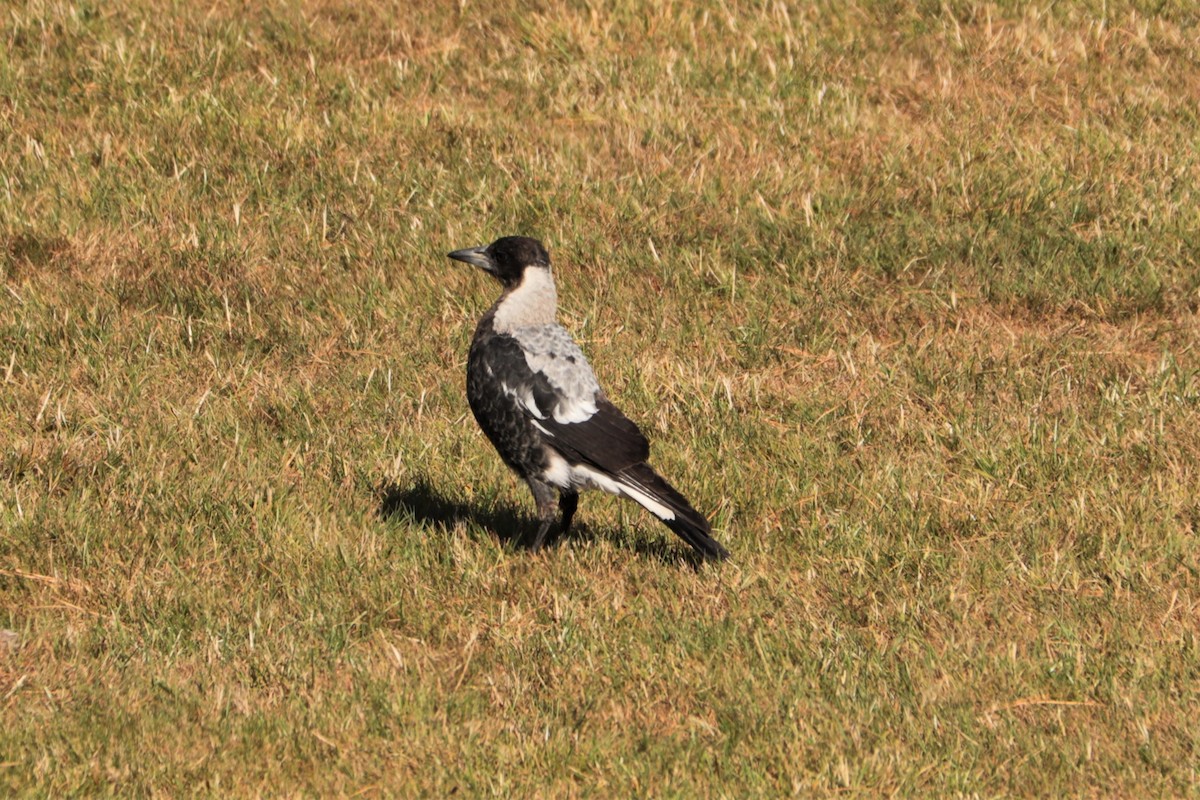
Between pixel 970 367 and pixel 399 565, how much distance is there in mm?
3138

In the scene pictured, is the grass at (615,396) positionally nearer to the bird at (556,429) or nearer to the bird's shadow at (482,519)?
the bird's shadow at (482,519)

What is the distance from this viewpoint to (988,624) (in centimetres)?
545

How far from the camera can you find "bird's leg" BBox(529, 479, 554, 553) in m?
6.18

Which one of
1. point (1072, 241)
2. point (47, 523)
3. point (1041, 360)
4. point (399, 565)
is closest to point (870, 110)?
point (1072, 241)

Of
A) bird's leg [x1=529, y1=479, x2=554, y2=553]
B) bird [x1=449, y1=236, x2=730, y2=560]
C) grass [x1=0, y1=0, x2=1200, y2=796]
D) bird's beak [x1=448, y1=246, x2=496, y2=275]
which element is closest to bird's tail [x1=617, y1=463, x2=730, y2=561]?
bird [x1=449, y1=236, x2=730, y2=560]

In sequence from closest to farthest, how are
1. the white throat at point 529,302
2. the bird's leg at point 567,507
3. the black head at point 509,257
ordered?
1. the bird's leg at point 567,507
2. the white throat at point 529,302
3. the black head at point 509,257

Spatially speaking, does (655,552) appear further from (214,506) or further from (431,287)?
(431,287)

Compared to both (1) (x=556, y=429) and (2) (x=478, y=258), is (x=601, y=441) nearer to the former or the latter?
(1) (x=556, y=429)

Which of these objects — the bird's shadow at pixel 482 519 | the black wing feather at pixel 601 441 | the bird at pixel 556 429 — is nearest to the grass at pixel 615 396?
the bird's shadow at pixel 482 519

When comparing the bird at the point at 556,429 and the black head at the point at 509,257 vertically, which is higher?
the black head at the point at 509,257

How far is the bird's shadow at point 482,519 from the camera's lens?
6090 mm

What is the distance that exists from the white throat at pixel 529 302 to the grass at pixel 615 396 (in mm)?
671

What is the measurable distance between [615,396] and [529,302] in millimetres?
873

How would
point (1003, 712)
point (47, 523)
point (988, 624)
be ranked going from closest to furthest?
point (1003, 712)
point (988, 624)
point (47, 523)
